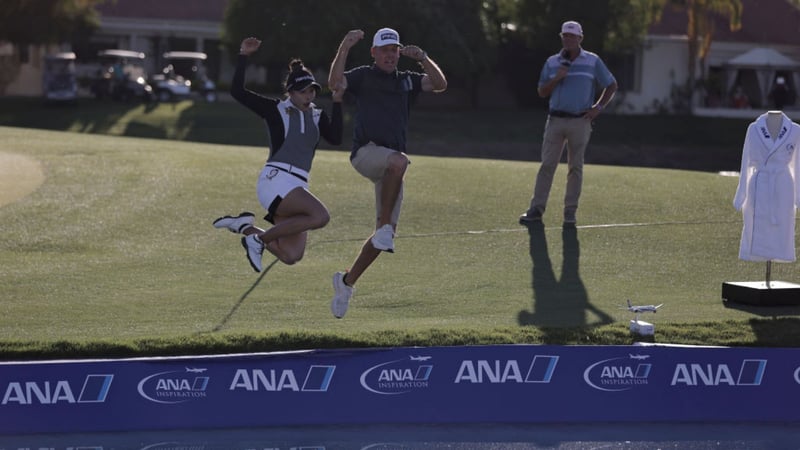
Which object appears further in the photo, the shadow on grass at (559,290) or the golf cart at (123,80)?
the golf cart at (123,80)

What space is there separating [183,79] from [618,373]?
38.6m

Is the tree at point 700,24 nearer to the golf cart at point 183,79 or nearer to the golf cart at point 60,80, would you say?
the golf cart at point 183,79

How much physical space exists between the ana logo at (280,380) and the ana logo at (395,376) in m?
0.28

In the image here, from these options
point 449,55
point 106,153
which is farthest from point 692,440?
point 449,55

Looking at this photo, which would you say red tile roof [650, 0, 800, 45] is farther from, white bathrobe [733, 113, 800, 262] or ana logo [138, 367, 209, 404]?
ana logo [138, 367, 209, 404]

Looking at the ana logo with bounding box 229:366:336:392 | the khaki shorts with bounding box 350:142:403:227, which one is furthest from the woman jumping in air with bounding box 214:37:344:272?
the ana logo with bounding box 229:366:336:392

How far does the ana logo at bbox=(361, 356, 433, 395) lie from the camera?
349 inches

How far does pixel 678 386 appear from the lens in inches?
359

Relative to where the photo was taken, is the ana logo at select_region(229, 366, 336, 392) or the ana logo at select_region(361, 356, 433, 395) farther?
the ana logo at select_region(361, 356, 433, 395)

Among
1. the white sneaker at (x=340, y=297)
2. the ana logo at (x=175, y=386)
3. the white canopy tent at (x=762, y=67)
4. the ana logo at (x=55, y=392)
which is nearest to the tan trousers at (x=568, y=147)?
the white sneaker at (x=340, y=297)

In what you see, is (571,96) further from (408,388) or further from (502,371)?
(408,388)

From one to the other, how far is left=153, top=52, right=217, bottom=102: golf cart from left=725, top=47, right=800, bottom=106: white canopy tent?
66.0 ft

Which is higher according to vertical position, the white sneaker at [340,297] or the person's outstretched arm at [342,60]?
the person's outstretched arm at [342,60]

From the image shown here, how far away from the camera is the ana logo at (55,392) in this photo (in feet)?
27.6
